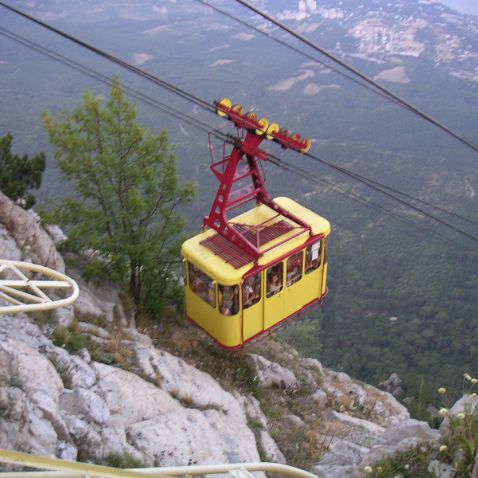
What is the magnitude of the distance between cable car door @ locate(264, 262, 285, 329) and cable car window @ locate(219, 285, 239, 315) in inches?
24.1

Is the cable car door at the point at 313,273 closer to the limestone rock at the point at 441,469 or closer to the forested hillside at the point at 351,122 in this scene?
the forested hillside at the point at 351,122

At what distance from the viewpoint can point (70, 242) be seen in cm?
1274

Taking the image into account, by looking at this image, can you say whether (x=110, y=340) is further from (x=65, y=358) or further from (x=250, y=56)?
(x=250, y=56)

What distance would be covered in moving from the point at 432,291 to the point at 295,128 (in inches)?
2051

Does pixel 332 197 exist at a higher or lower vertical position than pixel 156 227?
lower

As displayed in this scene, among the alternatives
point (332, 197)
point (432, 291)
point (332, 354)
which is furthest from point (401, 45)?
point (332, 354)

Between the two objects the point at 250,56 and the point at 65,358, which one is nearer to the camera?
the point at 65,358

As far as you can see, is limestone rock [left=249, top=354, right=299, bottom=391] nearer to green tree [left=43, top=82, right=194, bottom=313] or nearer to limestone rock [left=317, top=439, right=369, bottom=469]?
green tree [left=43, top=82, right=194, bottom=313]

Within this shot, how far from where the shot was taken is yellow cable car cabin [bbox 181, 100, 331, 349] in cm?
1088

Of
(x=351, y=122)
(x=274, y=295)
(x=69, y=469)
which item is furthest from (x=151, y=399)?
(x=351, y=122)

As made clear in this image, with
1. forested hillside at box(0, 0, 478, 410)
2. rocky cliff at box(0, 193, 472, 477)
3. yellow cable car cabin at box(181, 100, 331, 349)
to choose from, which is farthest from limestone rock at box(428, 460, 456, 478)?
forested hillside at box(0, 0, 478, 410)

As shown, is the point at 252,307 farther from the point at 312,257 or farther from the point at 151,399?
the point at 151,399

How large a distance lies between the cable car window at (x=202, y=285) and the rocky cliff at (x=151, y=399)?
1263 millimetres

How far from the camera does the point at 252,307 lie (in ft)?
36.9
